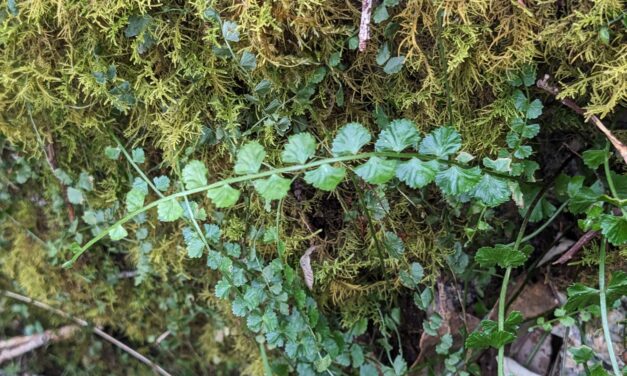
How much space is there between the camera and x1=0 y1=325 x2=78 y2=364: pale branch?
1791 mm

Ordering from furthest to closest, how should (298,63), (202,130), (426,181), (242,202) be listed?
1. (242,202)
2. (202,130)
3. (298,63)
4. (426,181)

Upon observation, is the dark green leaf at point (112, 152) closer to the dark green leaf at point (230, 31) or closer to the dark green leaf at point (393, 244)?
the dark green leaf at point (230, 31)

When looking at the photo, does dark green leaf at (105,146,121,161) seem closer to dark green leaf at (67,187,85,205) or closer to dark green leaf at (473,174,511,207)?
dark green leaf at (67,187,85,205)

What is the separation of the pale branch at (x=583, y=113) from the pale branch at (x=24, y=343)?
1701 millimetres

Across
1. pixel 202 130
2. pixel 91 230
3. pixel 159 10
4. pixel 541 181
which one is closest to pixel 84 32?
pixel 159 10

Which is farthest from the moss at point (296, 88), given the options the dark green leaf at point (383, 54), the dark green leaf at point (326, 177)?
the dark green leaf at point (326, 177)

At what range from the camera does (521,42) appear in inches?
37.2

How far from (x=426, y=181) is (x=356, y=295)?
0.55 meters

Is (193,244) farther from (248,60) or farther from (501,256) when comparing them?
(501,256)

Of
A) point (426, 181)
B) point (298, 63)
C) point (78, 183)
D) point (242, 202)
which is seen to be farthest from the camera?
point (78, 183)

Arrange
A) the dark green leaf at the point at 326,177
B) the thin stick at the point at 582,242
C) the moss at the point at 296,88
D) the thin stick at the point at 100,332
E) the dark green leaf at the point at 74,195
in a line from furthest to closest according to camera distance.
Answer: the thin stick at the point at 100,332, the dark green leaf at the point at 74,195, the thin stick at the point at 582,242, the moss at the point at 296,88, the dark green leaf at the point at 326,177

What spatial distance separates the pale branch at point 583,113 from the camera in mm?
946

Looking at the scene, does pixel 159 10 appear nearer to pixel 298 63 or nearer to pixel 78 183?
pixel 298 63

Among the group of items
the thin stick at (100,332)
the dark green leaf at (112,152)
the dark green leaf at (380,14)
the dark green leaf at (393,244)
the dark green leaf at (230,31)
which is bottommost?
the thin stick at (100,332)
